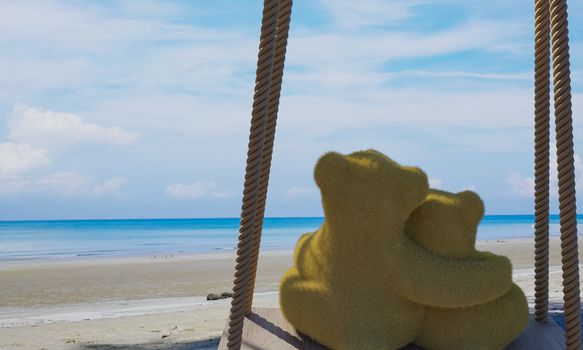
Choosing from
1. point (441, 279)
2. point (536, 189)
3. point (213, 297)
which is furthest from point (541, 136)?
point (213, 297)

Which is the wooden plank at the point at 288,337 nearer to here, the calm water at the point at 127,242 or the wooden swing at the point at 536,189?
the wooden swing at the point at 536,189

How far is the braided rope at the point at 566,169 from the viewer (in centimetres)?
148

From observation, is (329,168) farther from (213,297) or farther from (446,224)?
(213,297)

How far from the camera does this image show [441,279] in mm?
1545

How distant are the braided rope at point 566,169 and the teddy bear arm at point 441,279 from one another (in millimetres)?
158

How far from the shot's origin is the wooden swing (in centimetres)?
134

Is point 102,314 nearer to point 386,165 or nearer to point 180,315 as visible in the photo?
point 180,315

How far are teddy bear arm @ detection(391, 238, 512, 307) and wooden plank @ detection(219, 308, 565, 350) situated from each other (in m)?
0.17

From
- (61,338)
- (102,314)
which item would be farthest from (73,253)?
(61,338)

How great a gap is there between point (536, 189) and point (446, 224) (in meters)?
0.41

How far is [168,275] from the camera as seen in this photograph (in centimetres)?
894

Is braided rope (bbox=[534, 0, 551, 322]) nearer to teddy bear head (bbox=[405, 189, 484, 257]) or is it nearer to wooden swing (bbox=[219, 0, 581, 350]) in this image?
wooden swing (bbox=[219, 0, 581, 350])

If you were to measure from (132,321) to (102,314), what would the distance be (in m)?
0.82

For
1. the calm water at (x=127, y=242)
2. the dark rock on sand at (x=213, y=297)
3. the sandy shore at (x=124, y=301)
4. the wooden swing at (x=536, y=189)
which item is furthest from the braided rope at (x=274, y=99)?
the calm water at (x=127, y=242)
